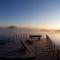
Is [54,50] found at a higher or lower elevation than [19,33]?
lower

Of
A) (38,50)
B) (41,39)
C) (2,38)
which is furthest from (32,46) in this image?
(2,38)

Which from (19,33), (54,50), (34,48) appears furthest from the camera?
(19,33)

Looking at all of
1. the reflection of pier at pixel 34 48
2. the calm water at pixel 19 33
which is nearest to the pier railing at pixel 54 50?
the reflection of pier at pixel 34 48

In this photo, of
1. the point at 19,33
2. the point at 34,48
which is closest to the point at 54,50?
the point at 34,48

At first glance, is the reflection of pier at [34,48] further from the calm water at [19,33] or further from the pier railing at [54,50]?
the calm water at [19,33]

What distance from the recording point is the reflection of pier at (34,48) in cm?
456

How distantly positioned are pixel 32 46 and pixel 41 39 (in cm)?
76

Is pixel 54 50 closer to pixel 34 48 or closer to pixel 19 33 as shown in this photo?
pixel 34 48

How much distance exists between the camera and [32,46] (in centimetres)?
543

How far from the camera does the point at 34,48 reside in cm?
524

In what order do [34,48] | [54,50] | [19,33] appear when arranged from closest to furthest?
[54,50] → [34,48] → [19,33]

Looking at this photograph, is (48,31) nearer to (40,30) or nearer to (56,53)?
(40,30)

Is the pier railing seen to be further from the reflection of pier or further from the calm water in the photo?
the calm water

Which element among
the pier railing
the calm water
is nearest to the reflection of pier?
the pier railing
